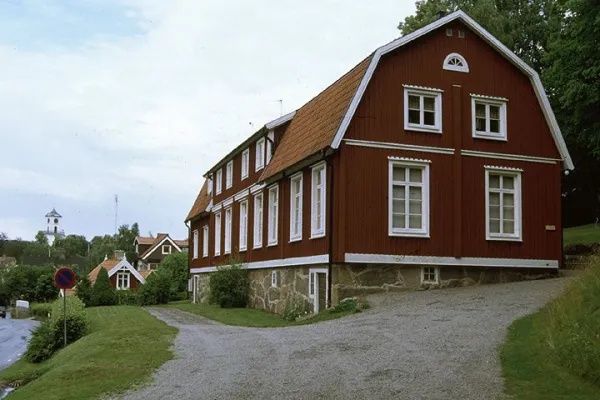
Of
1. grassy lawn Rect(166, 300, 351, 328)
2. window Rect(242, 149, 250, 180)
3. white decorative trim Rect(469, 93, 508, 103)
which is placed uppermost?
white decorative trim Rect(469, 93, 508, 103)

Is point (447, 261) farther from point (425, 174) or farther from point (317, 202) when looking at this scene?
point (317, 202)

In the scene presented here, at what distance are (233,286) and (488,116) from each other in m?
11.8

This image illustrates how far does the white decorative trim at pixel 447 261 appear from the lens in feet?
66.7

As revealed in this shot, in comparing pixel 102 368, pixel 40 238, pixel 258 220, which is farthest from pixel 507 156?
pixel 40 238

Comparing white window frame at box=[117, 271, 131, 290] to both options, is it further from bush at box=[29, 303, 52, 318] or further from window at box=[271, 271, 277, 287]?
window at box=[271, 271, 277, 287]

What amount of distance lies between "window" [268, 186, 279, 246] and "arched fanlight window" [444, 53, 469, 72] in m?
7.27

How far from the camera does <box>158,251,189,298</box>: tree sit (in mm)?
50281

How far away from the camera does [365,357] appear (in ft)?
38.6

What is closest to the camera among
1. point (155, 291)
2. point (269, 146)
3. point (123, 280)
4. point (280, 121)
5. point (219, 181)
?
point (280, 121)

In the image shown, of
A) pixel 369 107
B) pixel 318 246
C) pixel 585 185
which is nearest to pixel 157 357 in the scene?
pixel 318 246

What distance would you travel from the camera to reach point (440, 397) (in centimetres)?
902

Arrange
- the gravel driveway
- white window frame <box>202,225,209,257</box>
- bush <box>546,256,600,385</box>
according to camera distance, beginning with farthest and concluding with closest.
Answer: white window frame <box>202,225,209,257</box>, the gravel driveway, bush <box>546,256,600,385</box>

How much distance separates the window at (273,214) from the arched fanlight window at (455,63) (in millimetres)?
7266

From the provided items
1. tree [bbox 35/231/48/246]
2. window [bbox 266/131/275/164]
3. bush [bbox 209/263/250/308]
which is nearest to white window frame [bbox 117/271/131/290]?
bush [bbox 209/263/250/308]
